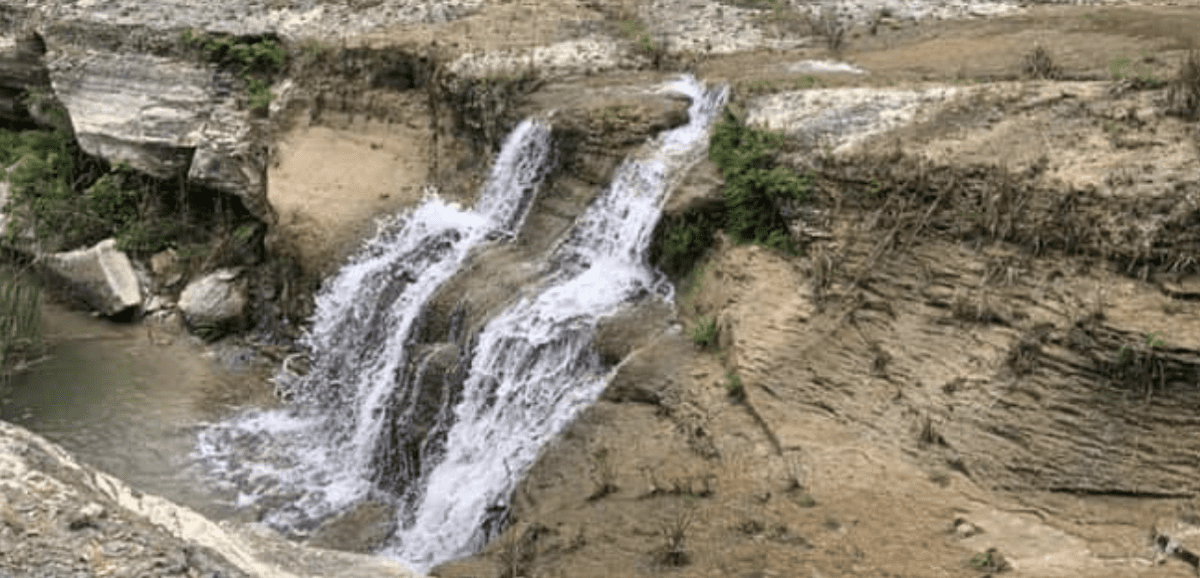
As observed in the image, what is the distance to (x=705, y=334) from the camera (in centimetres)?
1094

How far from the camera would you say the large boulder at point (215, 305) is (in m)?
16.3

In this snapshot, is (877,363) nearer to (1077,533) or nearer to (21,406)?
(1077,533)

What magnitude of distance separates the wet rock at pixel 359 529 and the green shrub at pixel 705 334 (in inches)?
139

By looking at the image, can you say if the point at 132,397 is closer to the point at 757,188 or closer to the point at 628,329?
the point at 628,329

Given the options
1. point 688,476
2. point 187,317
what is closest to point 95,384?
point 187,317

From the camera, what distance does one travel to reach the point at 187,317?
1641 cm

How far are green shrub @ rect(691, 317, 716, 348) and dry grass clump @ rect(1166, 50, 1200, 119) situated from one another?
14.8 ft

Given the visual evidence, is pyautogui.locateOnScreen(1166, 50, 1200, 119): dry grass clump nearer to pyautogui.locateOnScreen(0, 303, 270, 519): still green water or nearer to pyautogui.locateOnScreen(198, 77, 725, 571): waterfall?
pyautogui.locateOnScreen(198, 77, 725, 571): waterfall

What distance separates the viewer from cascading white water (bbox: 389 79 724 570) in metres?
10.9

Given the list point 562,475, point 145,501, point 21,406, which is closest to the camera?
point 145,501

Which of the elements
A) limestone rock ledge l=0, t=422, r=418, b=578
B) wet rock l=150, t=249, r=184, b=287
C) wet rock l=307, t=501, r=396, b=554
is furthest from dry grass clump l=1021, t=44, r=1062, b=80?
wet rock l=150, t=249, r=184, b=287

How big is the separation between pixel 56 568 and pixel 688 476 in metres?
5.52

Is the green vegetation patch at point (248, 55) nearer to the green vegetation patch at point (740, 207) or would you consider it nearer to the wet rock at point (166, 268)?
the wet rock at point (166, 268)

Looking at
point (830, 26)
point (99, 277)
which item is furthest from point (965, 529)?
point (99, 277)
